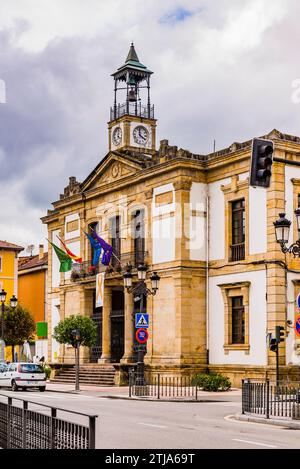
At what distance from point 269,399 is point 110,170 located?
85.3 feet

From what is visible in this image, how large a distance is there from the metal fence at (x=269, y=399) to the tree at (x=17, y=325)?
3371cm

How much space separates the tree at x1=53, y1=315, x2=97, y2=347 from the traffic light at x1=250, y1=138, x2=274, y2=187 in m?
26.2

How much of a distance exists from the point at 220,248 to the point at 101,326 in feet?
33.9

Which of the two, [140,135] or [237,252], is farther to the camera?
[140,135]

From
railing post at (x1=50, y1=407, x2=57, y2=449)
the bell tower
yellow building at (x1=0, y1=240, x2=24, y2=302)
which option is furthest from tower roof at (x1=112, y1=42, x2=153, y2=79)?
railing post at (x1=50, y1=407, x2=57, y2=449)

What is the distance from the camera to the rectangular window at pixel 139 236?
140 feet

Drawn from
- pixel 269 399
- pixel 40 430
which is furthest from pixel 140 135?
pixel 40 430

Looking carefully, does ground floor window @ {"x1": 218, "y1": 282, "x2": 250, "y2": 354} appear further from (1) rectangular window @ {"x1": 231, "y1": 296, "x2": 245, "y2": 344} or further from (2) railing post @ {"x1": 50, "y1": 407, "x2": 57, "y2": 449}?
(2) railing post @ {"x1": 50, "y1": 407, "x2": 57, "y2": 449}

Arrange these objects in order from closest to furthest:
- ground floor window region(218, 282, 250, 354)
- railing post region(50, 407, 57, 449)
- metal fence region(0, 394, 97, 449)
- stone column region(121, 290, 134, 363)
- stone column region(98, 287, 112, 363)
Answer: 1. metal fence region(0, 394, 97, 449)
2. railing post region(50, 407, 57, 449)
3. ground floor window region(218, 282, 250, 354)
4. stone column region(121, 290, 134, 363)
5. stone column region(98, 287, 112, 363)

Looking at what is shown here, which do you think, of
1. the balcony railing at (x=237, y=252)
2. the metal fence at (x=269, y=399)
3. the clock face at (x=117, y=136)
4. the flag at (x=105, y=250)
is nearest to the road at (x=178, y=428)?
the metal fence at (x=269, y=399)

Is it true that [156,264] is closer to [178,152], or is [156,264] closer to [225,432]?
[178,152]

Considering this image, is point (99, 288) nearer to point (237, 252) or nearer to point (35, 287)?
point (237, 252)

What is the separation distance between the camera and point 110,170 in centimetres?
4628

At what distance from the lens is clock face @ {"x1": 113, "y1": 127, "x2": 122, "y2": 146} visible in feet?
153
